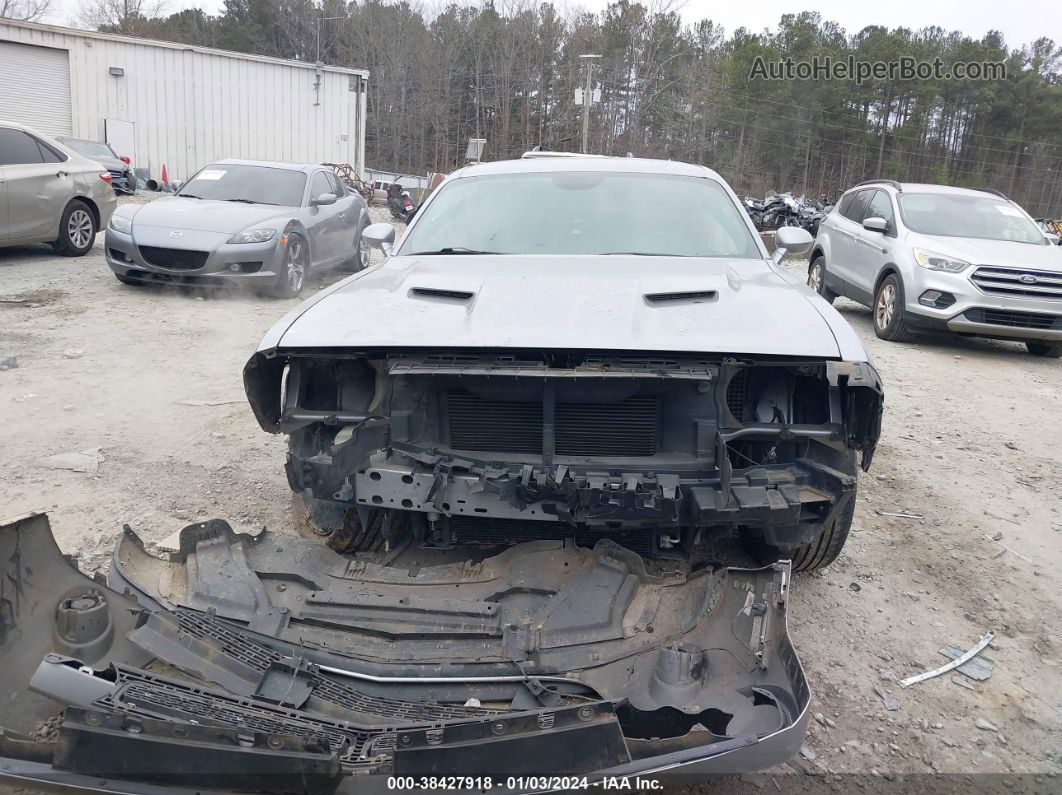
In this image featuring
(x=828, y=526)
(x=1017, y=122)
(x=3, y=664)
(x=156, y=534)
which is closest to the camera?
(x=3, y=664)

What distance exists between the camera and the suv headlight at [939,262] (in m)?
8.26

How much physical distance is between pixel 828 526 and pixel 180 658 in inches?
86.2

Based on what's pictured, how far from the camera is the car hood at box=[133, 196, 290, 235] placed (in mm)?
8672

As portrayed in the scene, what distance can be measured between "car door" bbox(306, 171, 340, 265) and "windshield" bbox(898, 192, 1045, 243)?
22.4 feet

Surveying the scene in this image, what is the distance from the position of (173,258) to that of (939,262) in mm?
8029

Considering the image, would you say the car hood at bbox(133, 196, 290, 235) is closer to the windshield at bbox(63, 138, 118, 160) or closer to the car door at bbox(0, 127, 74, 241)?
the car door at bbox(0, 127, 74, 241)

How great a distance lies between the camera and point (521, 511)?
275cm

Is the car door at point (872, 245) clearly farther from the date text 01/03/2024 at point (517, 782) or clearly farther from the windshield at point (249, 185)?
the date text 01/03/2024 at point (517, 782)

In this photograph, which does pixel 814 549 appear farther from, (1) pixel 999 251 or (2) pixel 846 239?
(2) pixel 846 239

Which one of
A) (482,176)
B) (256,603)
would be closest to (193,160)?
(482,176)

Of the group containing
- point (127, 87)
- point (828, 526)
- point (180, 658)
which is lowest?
point (180, 658)

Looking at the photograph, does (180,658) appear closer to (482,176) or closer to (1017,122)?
(482,176)

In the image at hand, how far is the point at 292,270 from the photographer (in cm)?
916

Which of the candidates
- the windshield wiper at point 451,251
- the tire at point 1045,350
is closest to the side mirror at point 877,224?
the tire at point 1045,350
